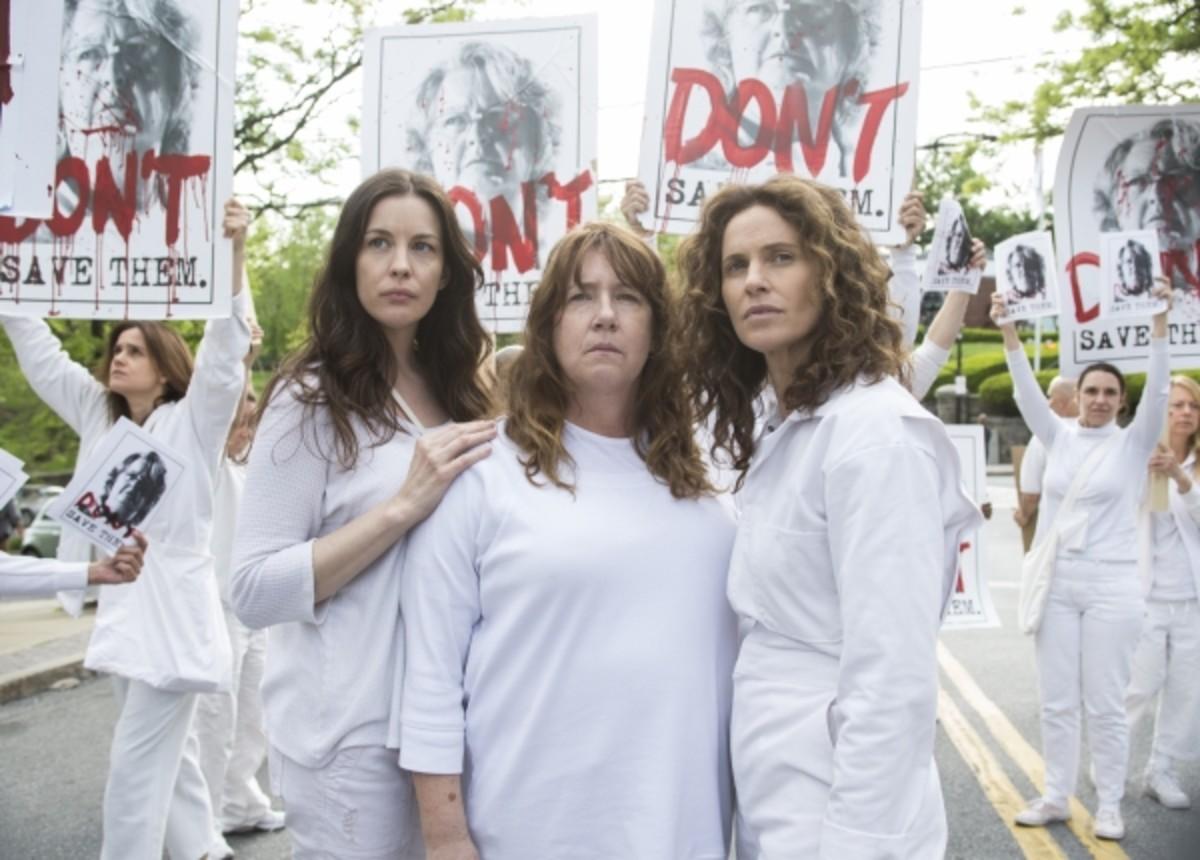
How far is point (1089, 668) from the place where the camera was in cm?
562

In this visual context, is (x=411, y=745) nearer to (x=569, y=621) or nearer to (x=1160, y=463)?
(x=569, y=621)

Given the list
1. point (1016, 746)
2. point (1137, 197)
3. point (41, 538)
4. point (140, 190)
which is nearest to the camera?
point (140, 190)

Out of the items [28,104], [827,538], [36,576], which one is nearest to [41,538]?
[36,576]

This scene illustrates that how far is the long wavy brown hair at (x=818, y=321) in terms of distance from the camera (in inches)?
90.7

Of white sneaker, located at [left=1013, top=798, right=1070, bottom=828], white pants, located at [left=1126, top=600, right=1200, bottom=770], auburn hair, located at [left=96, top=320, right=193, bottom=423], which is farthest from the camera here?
white pants, located at [left=1126, top=600, right=1200, bottom=770]

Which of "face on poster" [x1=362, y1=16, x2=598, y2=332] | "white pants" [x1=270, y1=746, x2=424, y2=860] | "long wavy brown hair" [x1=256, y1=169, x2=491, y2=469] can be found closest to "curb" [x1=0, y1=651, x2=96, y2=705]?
"face on poster" [x1=362, y1=16, x2=598, y2=332]

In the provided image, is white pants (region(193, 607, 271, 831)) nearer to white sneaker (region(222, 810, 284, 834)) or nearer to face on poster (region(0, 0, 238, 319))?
white sneaker (region(222, 810, 284, 834))

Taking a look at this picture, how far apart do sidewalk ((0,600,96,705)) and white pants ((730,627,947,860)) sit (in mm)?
7697

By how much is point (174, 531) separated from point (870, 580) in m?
3.00

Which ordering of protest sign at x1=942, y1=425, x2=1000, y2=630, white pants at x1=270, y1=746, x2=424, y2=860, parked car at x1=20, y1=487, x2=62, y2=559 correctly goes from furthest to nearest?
1. parked car at x1=20, y1=487, x2=62, y2=559
2. protest sign at x1=942, y1=425, x2=1000, y2=630
3. white pants at x1=270, y1=746, x2=424, y2=860

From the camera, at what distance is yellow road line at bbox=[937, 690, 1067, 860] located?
518cm

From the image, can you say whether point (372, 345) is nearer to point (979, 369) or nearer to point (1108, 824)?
point (1108, 824)

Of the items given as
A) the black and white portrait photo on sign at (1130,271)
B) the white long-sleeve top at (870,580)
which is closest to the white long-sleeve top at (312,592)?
the white long-sleeve top at (870,580)

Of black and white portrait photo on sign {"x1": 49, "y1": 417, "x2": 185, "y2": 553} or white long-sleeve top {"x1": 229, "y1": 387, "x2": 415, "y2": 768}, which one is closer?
white long-sleeve top {"x1": 229, "y1": 387, "x2": 415, "y2": 768}
